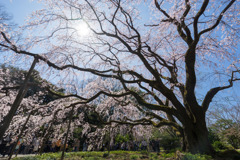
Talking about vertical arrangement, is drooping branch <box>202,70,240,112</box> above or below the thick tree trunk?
above

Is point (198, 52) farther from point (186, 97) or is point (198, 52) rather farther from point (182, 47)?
point (186, 97)

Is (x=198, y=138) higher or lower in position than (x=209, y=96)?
lower

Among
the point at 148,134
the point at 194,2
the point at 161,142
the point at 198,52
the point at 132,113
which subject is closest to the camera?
the point at 194,2

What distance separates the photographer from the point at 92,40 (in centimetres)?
664

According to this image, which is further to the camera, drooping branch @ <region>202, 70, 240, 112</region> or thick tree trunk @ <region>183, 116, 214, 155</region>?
drooping branch @ <region>202, 70, 240, 112</region>

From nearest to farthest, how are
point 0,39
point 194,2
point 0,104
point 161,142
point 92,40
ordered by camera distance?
point 0,39 < point 194,2 < point 92,40 < point 0,104 < point 161,142

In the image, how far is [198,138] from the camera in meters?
5.02

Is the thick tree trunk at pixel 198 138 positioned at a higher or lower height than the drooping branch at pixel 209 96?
lower

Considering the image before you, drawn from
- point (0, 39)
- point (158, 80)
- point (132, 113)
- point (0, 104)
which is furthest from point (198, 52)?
point (0, 104)

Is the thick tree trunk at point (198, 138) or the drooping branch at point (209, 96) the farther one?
the drooping branch at point (209, 96)

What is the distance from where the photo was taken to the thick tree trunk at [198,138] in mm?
4949

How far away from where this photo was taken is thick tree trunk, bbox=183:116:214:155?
495cm

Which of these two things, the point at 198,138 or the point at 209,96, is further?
the point at 209,96

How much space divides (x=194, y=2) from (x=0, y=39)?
25.5ft
